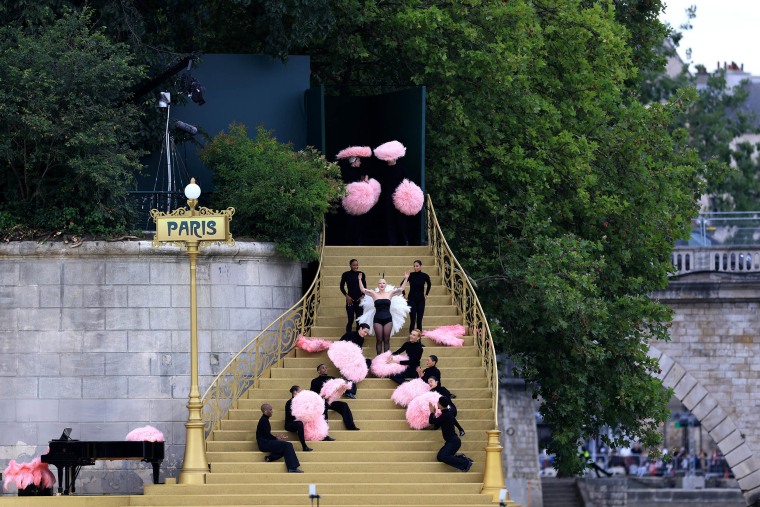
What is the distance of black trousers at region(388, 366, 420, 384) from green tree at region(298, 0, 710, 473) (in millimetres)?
4729

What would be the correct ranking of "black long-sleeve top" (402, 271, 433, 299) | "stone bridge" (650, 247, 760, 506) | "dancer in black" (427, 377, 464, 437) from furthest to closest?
"stone bridge" (650, 247, 760, 506), "black long-sleeve top" (402, 271, 433, 299), "dancer in black" (427, 377, 464, 437)

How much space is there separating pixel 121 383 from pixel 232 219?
3109mm

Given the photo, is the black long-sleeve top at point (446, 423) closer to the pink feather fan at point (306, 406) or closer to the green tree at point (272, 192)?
the pink feather fan at point (306, 406)

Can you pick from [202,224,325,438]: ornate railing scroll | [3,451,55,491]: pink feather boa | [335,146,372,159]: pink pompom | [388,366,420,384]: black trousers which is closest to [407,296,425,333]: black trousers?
[388,366,420,384]: black trousers

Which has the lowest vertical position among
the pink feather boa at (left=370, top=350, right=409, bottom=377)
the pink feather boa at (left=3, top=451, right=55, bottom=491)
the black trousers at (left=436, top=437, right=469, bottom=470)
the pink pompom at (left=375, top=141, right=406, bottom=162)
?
the pink feather boa at (left=3, top=451, right=55, bottom=491)

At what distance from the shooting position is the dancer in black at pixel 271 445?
2705cm

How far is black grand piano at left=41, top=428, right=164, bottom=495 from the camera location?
2706 centimetres

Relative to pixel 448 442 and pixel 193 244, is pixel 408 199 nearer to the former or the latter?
pixel 193 244

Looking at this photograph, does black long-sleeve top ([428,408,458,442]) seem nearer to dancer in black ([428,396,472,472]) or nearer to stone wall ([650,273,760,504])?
dancer in black ([428,396,472,472])

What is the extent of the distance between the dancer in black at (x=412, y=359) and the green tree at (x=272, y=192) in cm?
Result: 234

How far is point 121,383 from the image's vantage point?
29.4 metres

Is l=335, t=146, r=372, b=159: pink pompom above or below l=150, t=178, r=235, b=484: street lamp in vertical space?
above

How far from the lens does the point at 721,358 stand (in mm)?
46062

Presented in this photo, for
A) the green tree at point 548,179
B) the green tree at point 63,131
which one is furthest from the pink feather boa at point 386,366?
the green tree at point 548,179
